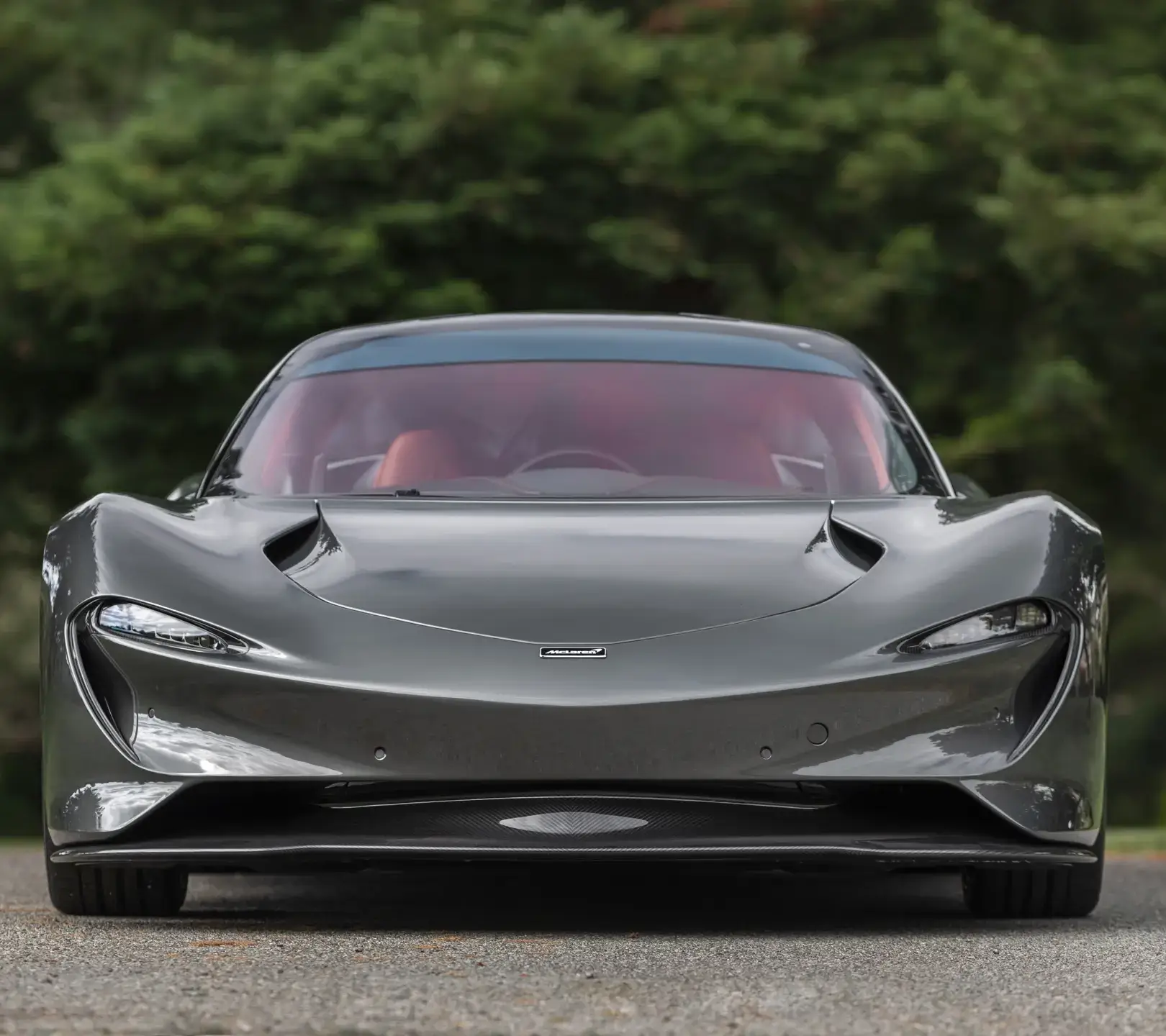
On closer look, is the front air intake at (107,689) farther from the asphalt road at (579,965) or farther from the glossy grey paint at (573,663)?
the asphalt road at (579,965)

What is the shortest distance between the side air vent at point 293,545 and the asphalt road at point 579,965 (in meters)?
0.68

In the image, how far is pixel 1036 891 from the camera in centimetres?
436

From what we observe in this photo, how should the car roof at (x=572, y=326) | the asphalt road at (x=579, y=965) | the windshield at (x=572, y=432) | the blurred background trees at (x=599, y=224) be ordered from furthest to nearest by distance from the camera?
the blurred background trees at (x=599, y=224) < the car roof at (x=572, y=326) < the windshield at (x=572, y=432) < the asphalt road at (x=579, y=965)

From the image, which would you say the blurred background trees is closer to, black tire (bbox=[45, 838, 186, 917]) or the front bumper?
black tire (bbox=[45, 838, 186, 917])

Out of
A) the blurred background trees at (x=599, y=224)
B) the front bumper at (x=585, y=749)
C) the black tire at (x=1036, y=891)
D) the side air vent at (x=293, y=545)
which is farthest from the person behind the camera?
the blurred background trees at (x=599, y=224)

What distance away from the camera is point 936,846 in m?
4.00

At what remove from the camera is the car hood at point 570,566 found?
13.3ft

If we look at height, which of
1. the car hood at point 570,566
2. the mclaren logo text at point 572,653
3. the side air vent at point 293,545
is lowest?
the mclaren logo text at point 572,653

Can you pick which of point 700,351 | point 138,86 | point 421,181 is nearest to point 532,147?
point 421,181

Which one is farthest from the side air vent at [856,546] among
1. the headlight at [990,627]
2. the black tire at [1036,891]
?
the black tire at [1036,891]

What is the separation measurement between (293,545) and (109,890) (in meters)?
0.75

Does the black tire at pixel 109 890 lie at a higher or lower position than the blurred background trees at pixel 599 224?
higher

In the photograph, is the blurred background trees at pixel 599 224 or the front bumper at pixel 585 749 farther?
the blurred background trees at pixel 599 224

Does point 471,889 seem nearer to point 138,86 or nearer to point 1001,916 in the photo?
point 1001,916
